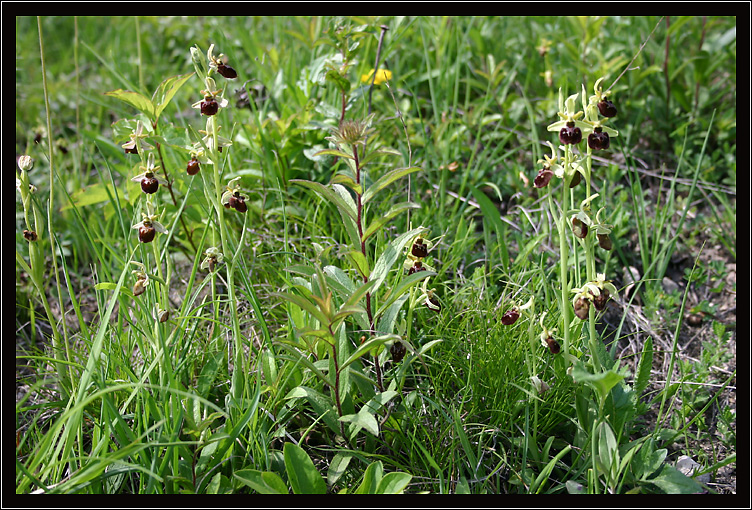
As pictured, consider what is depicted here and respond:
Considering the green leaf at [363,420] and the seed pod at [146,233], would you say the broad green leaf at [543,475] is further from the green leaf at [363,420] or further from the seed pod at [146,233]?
the seed pod at [146,233]

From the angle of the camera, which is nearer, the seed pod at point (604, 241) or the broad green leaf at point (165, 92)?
the seed pod at point (604, 241)

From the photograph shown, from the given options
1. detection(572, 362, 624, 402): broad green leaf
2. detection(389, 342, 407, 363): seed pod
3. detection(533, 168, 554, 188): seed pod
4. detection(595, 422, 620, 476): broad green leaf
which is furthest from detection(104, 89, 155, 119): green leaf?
detection(595, 422, 620, 476): broad green leaf

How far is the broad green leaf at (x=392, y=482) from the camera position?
145 centimetres

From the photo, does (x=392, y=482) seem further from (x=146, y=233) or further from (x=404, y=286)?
(x=146, y=233)

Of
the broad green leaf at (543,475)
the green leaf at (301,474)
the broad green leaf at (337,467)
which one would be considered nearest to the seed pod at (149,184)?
the green leaf at (301,474)

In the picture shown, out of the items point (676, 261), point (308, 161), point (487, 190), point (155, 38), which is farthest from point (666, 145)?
point (155, 38)

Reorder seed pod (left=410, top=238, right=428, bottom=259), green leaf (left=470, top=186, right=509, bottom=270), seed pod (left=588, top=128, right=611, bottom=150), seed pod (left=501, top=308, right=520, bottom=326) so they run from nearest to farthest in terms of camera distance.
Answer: seed pod (left=588, top=128, right=611, bottom=150), seed pod (left=501, top=308, right=520, bottom=326), seed pod (left=410, top=238, right=428, bottom=259), green leaf (left=470, top=186, right=509, bottom=270)

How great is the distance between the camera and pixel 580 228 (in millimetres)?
1527

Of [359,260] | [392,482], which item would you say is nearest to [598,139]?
[359,260]

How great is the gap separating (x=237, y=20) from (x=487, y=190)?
91.9 inches

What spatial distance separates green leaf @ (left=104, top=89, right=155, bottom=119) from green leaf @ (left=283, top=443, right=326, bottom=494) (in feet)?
3.98

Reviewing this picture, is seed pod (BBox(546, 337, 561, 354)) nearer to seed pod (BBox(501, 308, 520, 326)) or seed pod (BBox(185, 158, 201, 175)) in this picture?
seed pod (BBox(501, 308, 520, 326))

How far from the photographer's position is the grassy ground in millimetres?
1573

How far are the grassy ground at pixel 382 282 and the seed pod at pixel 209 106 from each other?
10 mm
